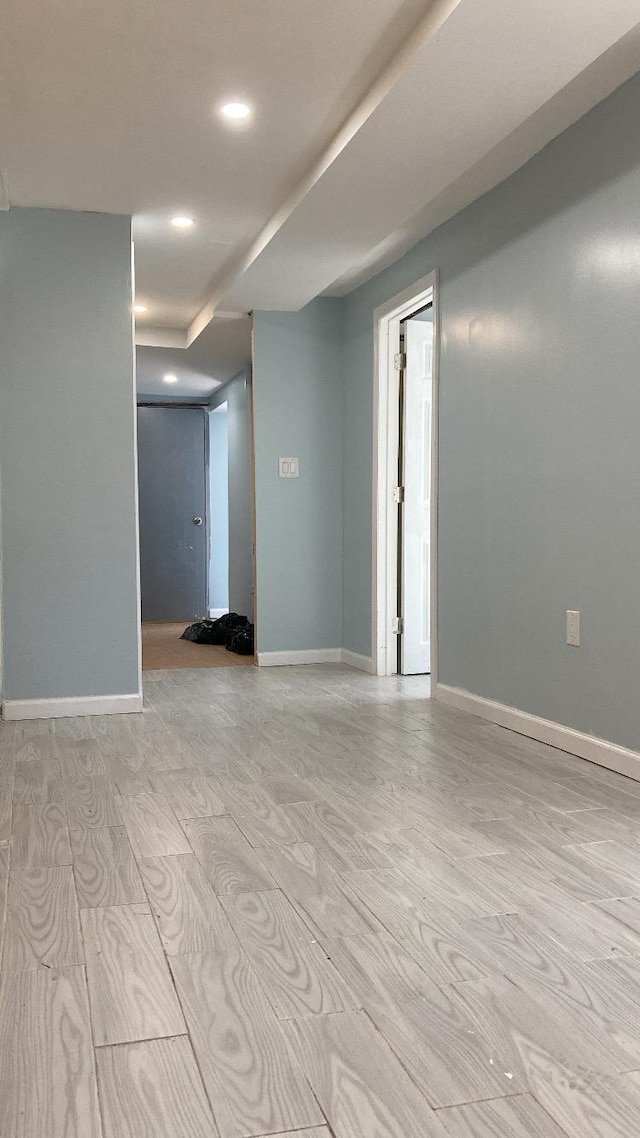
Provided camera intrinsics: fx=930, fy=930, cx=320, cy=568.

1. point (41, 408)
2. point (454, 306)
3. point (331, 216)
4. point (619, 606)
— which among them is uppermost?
point (331, 216)

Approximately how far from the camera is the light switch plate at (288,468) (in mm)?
5539

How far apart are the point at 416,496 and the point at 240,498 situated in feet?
8.41

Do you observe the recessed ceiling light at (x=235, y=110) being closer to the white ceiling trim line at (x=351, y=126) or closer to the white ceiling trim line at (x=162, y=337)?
the white ceiling trim line at (x=351, y=126)

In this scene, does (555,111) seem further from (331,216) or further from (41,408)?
(41,408)

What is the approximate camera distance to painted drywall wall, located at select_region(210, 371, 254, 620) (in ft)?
23.2

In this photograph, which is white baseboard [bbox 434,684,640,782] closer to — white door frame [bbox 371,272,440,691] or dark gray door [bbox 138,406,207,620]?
white door frame [bbox 371,272,440,691]

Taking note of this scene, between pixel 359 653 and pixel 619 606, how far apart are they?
8.51 ft

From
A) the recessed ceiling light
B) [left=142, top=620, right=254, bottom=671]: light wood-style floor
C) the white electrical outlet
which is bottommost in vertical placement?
[left=142, top=620, right=254, bottom=671]: light wood-style floor

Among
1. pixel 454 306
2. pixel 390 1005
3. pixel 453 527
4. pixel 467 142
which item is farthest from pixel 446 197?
pixel 390 1005

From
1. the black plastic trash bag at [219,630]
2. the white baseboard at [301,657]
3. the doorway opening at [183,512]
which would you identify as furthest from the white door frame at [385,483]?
the doorway opening at [183,512]

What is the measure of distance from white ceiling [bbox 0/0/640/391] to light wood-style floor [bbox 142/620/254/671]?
8.15 feet

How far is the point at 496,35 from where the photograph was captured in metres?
2.37

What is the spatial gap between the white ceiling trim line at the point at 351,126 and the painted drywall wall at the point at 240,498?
219 centimetres

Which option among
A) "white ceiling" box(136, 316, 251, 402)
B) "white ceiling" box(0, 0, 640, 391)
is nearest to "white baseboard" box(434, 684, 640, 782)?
"white ceiling" box(0, 0, 640, 391)
